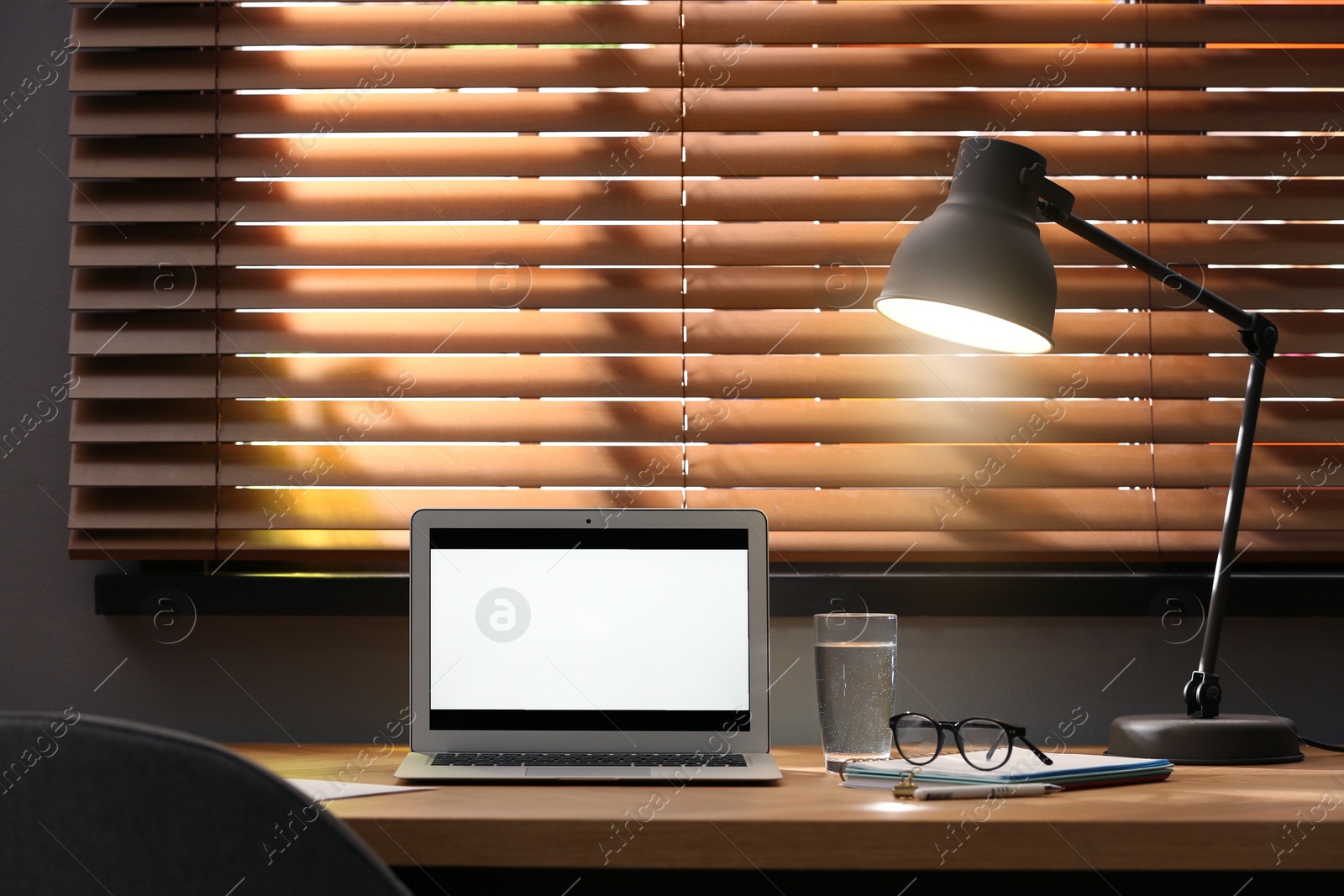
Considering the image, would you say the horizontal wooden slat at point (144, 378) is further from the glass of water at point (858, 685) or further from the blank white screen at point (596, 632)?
the glass of water at point (858, 685)

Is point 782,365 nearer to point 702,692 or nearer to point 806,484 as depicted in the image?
point 806,484

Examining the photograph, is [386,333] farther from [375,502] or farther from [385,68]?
[385,68]

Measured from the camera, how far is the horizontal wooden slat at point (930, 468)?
4.23 feet

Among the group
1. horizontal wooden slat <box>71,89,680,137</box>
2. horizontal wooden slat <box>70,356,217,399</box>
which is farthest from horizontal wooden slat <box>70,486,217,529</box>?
horizontal wooden slat <box>71,89,680,137</box>

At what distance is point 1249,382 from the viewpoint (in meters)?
1.13

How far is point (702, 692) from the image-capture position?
1.06 meters

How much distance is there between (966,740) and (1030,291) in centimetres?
45

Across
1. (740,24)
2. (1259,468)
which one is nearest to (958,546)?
(1259,468)

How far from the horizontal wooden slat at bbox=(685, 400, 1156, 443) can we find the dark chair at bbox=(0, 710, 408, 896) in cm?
99

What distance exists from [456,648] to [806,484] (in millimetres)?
486

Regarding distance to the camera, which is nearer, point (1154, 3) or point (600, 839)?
point (600, 839)

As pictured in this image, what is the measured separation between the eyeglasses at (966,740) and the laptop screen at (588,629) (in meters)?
0.17

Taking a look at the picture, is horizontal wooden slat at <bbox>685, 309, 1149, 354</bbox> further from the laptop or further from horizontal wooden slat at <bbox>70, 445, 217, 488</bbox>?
horizontal wooden slat at <bbox>70, 445, 217, 488</bbox>

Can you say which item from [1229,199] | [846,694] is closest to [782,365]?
[846,694]
